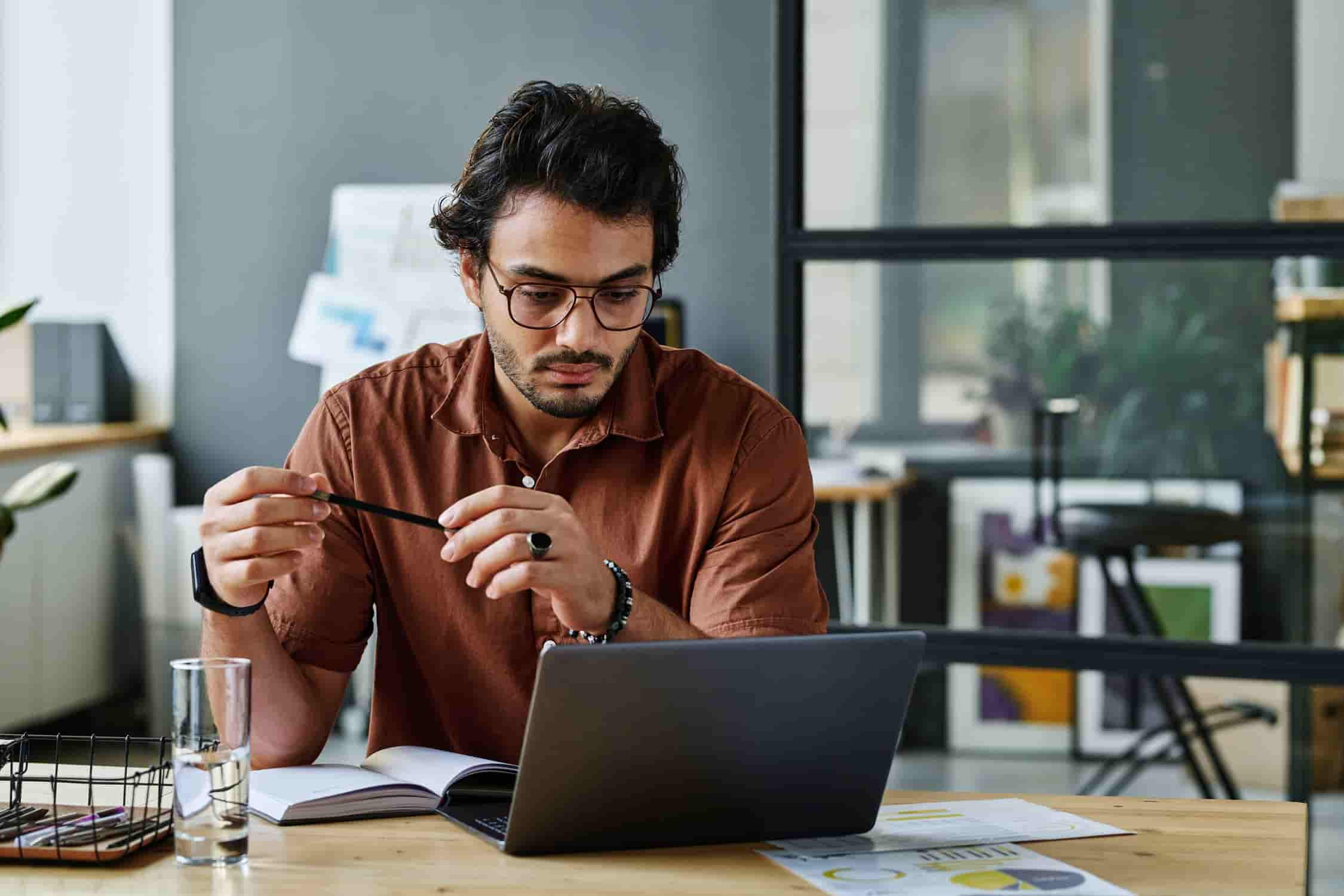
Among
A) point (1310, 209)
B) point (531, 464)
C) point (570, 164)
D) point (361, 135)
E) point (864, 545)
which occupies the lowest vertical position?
point (864, 545)

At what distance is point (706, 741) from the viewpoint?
1145mm

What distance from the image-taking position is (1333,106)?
3031 mm

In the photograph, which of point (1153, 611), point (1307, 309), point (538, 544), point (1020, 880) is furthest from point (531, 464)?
point (1307, 309)

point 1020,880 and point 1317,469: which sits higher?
point 1317,469

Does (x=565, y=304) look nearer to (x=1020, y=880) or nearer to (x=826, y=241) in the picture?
(x=1020, y=880)

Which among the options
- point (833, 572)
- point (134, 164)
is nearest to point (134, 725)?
point (134, 164)

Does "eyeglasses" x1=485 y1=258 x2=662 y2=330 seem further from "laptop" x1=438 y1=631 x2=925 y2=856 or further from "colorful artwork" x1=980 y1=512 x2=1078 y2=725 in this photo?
"colorful artwork" x1=980 y1=512 x2=1078 y2=725

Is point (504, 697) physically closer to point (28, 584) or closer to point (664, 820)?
point (664, 820)

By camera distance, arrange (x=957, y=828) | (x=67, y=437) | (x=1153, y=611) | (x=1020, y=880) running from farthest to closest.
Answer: (x=67, y=437) < (x=1153, y=611) < (x=957, y=828) < (x=1020, y=880)

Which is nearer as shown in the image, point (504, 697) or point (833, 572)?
point (504, 697)

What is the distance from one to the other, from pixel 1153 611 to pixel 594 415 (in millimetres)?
1768

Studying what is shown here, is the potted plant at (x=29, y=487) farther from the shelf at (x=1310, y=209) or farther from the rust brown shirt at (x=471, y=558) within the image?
the shelf at (x=1310, y=209)

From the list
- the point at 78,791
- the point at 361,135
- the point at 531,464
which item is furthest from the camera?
the point at 361,135

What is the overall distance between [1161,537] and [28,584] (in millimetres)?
2710
